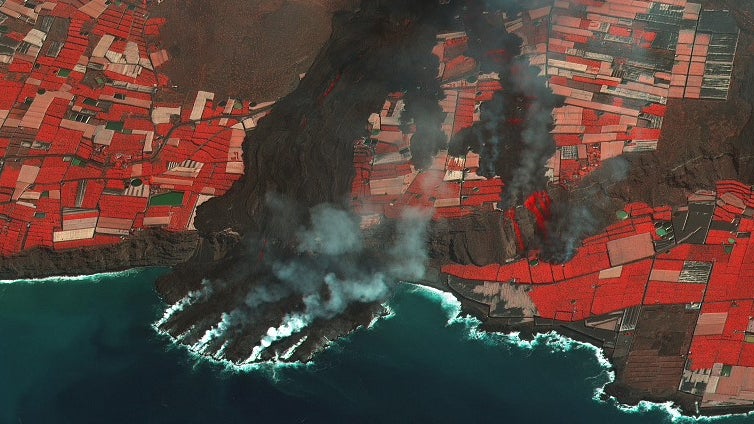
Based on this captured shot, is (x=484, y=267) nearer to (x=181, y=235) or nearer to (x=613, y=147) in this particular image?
(x=613, y=147)

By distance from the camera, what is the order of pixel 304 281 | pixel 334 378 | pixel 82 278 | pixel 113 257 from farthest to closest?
1. pixel 82 278
2. pixel 113 257
3. pixel 334 378
4. pixel 304 281

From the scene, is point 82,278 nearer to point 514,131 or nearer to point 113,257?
point 113,257

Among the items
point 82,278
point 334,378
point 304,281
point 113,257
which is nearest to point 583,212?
point 304,281

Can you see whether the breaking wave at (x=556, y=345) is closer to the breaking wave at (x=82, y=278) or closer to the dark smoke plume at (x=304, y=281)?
the dark smoke plume at (x=304, y=281)

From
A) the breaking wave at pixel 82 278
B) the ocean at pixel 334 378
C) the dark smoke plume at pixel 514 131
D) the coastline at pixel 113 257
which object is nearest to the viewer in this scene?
the ocean at pixel 334 378

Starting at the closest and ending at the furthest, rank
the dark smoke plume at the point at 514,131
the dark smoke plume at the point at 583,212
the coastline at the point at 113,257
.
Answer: the dark smoke plume at the point at 583,212, the dark smoke plume at the point at 514,131, the coastline at the point at 113,257

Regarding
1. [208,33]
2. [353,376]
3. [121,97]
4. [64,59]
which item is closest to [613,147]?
[353,376]

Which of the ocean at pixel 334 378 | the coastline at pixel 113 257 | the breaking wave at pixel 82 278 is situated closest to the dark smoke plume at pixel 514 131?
the ocean at pixel 334 378
